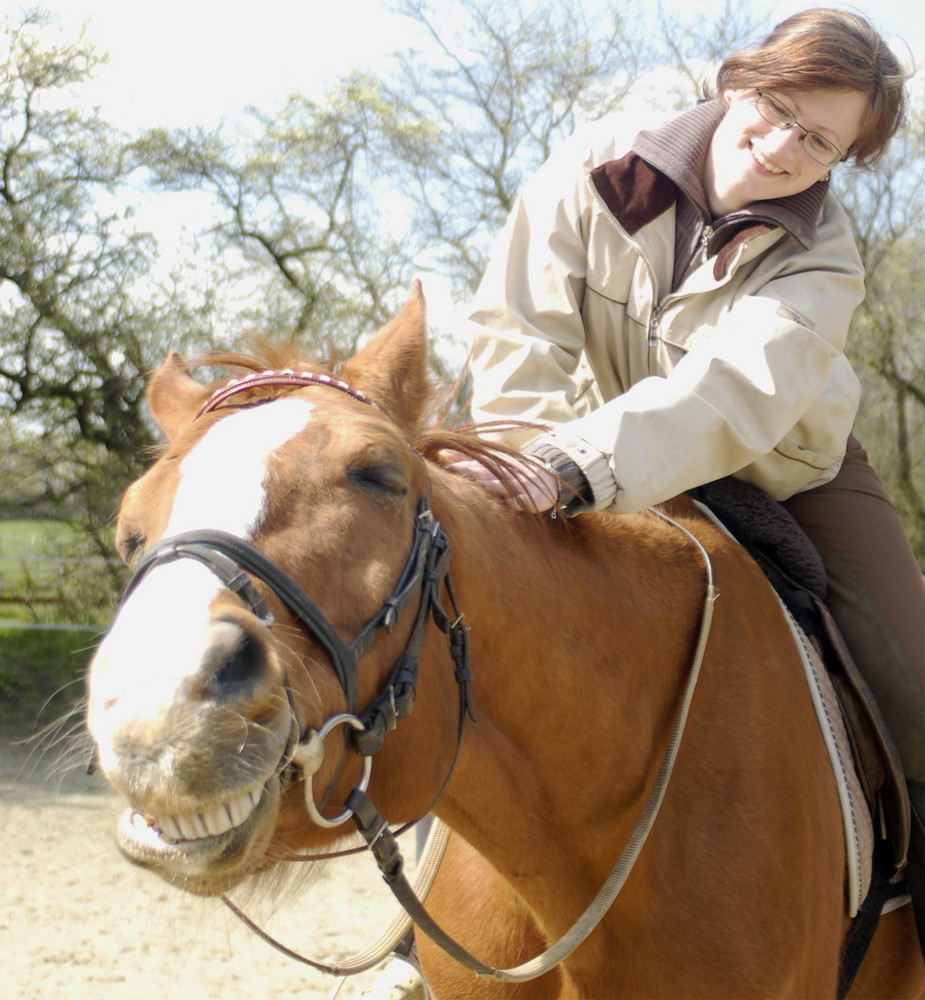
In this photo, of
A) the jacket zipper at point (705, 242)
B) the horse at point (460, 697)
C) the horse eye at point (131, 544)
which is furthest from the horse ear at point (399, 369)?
the jacket zipper at point (705, 242)

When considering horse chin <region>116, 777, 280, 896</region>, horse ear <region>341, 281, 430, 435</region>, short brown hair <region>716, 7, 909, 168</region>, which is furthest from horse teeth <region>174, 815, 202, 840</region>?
short brown hair <region>716, 7, 909, 168</region>

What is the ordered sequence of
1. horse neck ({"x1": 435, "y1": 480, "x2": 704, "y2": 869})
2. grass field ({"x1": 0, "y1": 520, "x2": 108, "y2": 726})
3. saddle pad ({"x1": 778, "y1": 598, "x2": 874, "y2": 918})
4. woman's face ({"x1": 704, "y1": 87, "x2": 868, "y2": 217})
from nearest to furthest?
horse neck ({"x1": 435, "y1": 480, "x2": 704, "y2": 869}), saddle pad ({"x1": 778, "y1": 598, "x2": 874, "y2": 918}), woman's face ({"x1": 704, "y1": 87, "x2": 868, "y2": 217}), grass field ({"x1": 0, "y1": 520, "x2": 108, "y2": 726})

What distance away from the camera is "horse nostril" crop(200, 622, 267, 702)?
42.6 inches

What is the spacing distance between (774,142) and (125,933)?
178 inches

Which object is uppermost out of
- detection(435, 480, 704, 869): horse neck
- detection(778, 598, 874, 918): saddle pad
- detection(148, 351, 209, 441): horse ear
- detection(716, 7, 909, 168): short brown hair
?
detection(716, 7, 909, 168): short brown hair

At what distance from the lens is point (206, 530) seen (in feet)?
3.92

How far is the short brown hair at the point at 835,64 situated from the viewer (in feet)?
6.71

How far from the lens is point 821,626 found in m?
2.20

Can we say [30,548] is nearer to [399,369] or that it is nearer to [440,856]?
[440,856]

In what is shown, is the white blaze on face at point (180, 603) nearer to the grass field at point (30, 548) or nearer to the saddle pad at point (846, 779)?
the saddle pad at point (846, 779)

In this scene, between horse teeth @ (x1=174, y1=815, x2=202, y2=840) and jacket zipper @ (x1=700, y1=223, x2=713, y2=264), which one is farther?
jacket zipper @ (x1=700, y1=223, x2=713, y2=264)

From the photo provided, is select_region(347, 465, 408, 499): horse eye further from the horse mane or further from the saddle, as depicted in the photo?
the saddle

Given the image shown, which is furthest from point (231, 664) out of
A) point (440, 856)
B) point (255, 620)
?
point (440, 856)

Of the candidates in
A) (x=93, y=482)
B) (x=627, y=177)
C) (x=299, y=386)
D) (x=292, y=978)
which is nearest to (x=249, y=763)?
(x=299, y=386)
